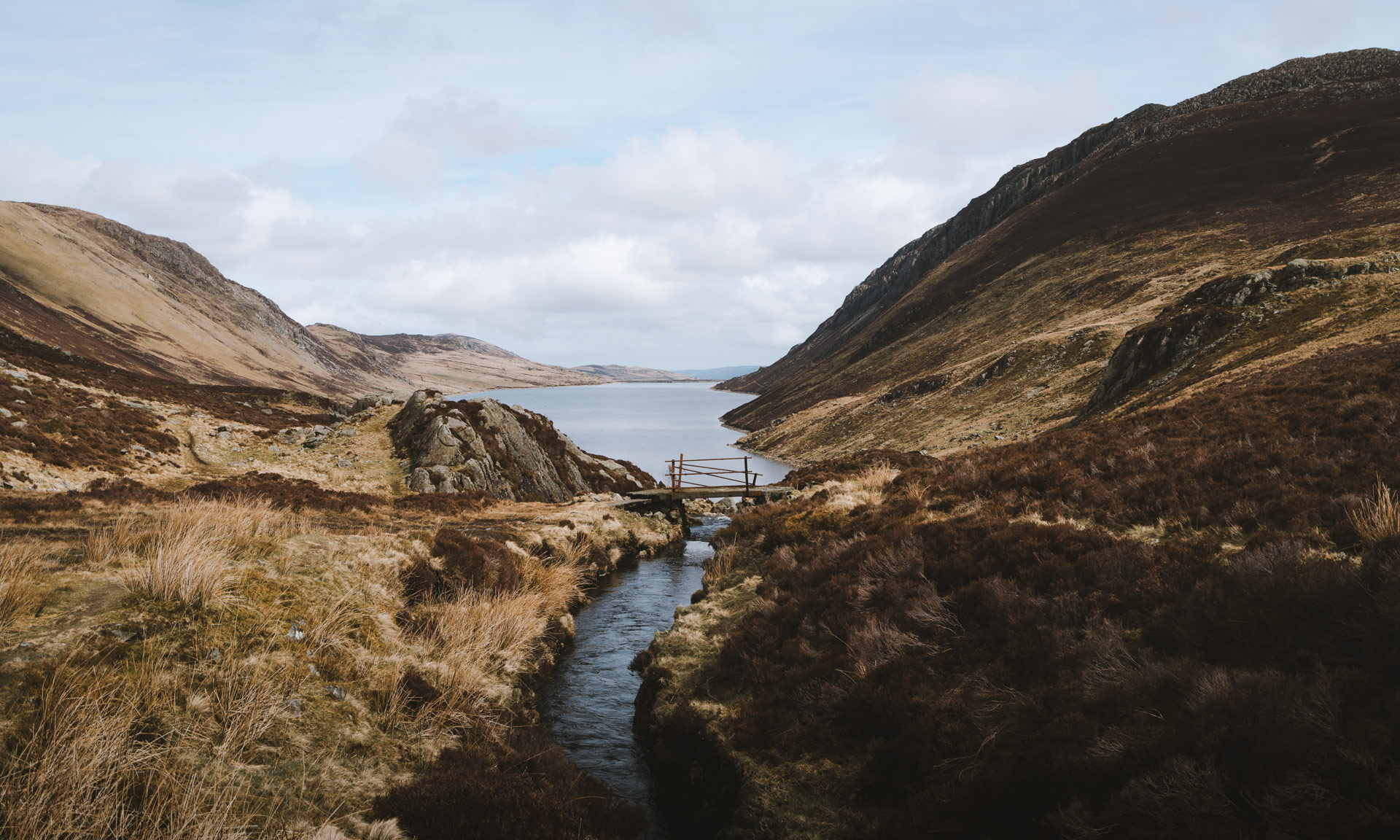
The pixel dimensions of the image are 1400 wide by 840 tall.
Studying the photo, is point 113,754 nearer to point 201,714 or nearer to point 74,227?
point 201,714

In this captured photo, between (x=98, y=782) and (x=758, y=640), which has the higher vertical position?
(x=98, y=782)

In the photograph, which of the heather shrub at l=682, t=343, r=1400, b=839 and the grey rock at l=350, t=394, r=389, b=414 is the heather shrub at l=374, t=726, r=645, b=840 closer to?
the heather shrub at l=682, t=343, r=1400, b=839

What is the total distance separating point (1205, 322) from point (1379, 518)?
3390 cm

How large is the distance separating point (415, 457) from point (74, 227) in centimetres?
18651

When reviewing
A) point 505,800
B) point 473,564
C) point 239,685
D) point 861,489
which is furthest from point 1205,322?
point 239,685

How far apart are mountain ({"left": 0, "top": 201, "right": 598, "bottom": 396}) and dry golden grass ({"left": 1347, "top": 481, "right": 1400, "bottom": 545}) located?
320 ft

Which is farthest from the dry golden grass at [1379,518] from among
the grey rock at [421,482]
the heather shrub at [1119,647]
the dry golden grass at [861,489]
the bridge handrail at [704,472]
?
the grey rock at [421,482]

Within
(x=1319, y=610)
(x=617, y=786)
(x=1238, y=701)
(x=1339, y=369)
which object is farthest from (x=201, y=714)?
(x=1339, y=369)

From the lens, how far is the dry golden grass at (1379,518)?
6980mm

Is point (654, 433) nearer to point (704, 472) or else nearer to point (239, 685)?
point (704, 472)

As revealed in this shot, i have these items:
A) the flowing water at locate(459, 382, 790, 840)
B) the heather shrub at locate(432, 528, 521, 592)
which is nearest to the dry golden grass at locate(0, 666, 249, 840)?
the flowing water at locate(459, 382, 790, 840)

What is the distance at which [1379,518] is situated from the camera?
7.14m

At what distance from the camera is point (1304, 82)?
100000 mm

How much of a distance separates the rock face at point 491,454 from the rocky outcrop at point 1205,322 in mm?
31571
